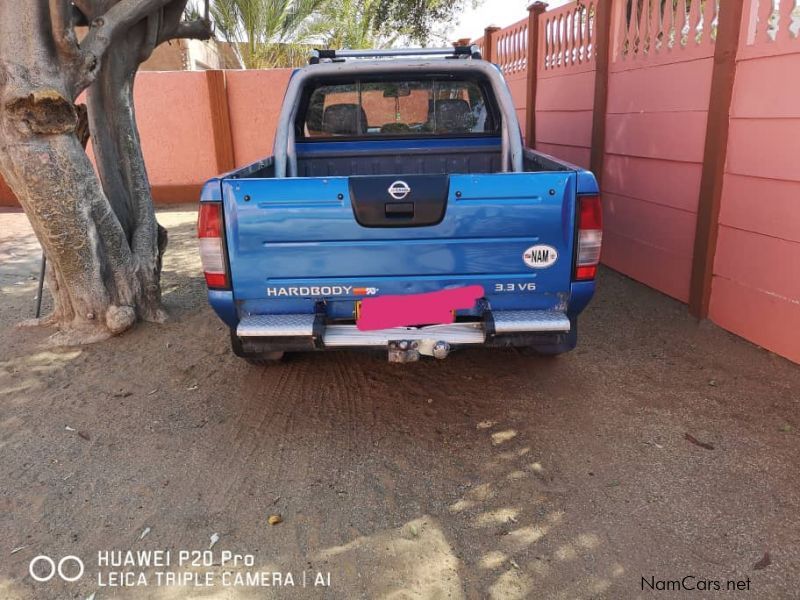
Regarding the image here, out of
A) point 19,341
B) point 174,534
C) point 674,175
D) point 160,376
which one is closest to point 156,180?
point 19,341

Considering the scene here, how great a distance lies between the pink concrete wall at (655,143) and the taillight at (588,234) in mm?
2250

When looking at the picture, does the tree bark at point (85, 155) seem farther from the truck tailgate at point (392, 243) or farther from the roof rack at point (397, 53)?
the truck tailgate at point (392, 243)

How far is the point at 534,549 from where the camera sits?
271 cm

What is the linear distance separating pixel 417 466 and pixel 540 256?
1.23 m

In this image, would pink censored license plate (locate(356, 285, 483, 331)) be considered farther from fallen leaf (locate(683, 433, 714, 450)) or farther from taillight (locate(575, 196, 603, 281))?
fallen leaf (locate(683, 433, 714, 450))

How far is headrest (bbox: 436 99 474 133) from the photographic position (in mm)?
5098

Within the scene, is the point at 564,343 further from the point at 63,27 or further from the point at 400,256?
the point at 63,27

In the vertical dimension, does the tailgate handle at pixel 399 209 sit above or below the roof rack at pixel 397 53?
below

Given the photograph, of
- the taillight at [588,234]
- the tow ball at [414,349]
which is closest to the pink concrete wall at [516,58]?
the taillight at [588,234]

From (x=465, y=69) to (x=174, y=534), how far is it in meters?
3.50

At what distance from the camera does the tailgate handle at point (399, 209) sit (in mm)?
3234

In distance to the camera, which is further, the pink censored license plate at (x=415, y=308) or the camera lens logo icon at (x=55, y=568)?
the pink censored license plate at (x=415, y=308)

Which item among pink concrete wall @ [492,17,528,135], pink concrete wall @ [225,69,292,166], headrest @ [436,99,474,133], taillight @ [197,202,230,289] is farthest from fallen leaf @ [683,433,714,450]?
pink concrete wall @ [225,69,292,166]

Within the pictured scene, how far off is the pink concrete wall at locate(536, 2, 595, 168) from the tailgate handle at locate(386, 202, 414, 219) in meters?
4.24
